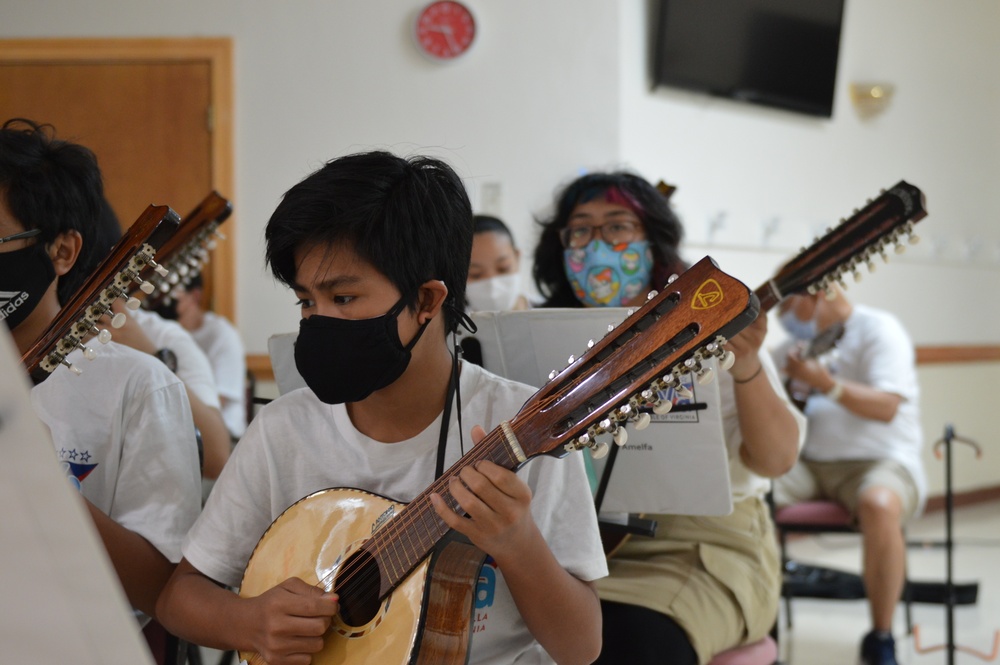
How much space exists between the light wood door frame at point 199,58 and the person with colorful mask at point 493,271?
1605 mm

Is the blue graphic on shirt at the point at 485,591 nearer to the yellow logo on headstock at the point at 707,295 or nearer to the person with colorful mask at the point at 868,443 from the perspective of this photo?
the yellow logo on headstock at the point at 707,295

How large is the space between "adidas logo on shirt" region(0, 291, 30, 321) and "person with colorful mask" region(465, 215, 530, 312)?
4.62 ft

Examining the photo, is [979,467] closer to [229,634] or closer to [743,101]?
[743,101]

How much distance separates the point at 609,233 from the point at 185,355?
108 cm

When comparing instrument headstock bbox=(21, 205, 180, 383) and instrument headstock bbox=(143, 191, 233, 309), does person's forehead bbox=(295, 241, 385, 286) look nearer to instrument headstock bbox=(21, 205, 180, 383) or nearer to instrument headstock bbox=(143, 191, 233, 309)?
instrument headstock bbox=(21, 205, 180, 383)

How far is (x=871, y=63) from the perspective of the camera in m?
5.49

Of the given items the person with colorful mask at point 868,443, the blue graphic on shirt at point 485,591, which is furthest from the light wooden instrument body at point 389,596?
the person with colorful mask at point 868,443

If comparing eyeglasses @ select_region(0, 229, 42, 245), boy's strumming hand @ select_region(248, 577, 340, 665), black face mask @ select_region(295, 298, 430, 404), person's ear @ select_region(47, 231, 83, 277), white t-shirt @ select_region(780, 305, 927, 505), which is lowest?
white t-shirt @ select_region(780, 305, 927, 505)

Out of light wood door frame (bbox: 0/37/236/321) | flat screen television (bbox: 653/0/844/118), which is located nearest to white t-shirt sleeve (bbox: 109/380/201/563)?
light wood door frame (bbox: 0/37/236/321)

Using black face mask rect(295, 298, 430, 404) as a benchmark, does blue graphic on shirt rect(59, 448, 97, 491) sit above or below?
below

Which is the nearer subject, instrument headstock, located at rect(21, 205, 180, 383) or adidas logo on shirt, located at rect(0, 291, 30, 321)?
instrument headstock, located at rect(21, 205, 180, 383)

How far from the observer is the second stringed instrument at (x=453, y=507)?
1002 mm

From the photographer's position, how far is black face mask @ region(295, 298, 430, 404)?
1.24m

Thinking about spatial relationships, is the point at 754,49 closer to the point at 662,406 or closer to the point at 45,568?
the point at 662,406
